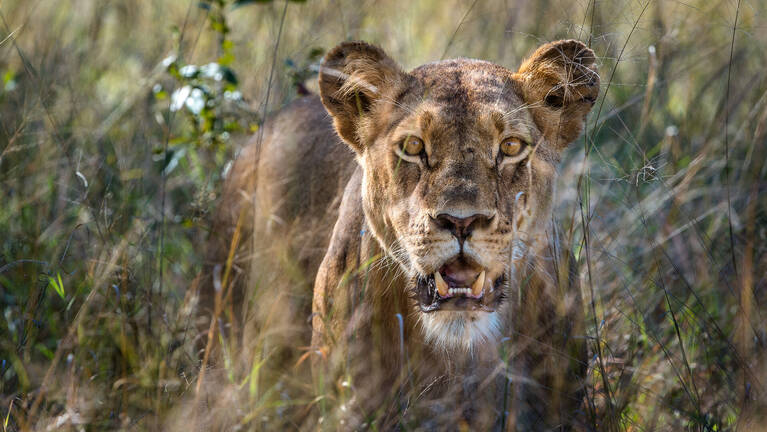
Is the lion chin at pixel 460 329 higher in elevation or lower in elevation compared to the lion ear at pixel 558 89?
lower

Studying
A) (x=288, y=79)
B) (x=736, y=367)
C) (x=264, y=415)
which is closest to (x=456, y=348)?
(x=264, y=415)

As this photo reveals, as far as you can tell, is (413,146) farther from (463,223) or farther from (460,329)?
(460,329)

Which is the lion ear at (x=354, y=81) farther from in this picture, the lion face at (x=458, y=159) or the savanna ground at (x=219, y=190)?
the savanna ground at (x=219, y=190)

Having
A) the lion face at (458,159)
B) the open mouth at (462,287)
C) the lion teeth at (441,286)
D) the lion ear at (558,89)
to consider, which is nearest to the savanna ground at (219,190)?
the lion ear at (558,89)

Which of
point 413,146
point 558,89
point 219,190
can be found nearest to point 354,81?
point 413,146

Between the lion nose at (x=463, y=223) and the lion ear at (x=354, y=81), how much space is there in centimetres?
75

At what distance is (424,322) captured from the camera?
3.37 m

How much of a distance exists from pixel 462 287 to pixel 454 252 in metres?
0.17

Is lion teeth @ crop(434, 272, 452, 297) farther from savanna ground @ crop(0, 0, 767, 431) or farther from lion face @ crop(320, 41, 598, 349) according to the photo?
savanna ground @ crop(0, 0, 767, 431)

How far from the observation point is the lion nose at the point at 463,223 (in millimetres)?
3057

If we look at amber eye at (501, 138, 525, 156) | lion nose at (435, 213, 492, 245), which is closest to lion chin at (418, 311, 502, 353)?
lion nose at (435, 213, 492, 245)

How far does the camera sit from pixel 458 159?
10.7 feet

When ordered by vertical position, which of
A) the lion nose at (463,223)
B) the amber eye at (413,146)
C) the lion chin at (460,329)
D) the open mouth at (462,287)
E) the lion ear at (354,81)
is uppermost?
the lion ear at (354,81)

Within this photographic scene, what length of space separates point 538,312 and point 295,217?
5.91 ft
